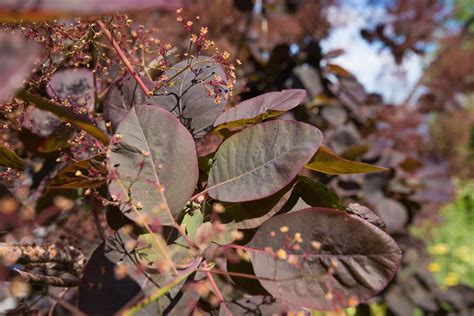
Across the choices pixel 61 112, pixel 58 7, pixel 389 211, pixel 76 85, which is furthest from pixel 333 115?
pixel 58 7

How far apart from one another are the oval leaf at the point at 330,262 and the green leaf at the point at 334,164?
81mm

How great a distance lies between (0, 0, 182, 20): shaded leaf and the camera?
0.23m

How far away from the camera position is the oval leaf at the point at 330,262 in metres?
0.47

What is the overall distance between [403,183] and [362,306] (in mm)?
710

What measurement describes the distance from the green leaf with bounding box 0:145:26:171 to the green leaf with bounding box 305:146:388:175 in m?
0.34

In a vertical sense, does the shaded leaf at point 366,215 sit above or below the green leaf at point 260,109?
below

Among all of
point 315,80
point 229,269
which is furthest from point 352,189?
point 229,269

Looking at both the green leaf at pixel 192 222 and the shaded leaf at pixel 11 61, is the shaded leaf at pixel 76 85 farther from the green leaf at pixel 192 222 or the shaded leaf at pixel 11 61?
the shaded leaf at pixel 11 61

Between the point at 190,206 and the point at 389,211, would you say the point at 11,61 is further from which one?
the point at 389,211

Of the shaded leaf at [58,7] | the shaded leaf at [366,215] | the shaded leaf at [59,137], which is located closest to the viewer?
the shaded leaf at [58,7]

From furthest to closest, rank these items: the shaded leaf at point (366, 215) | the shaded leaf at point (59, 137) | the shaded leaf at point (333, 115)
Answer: the shaded leaf at point (333, 115) → the shaded leaf at point (59, 137) → the shaded leaf at point (366, 215)

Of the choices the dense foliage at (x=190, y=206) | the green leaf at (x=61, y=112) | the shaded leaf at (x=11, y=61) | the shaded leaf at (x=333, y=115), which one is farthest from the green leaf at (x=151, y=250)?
the shaded leaf at (x=333, y=115)

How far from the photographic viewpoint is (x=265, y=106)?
1.87 ft

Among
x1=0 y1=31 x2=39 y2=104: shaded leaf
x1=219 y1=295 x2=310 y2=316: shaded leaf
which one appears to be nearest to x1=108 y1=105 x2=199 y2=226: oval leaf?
x1=219 y1=295 x2=310 y2=316: shaded leaf
